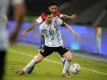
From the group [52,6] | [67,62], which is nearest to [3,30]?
[52,6]

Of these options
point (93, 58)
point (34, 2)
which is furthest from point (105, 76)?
point (34, 2)

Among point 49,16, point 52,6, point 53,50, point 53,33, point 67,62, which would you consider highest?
point 52,6

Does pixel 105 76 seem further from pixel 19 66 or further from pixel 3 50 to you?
pixel 3 50

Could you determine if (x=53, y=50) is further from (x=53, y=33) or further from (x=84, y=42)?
(x=84, y=42)

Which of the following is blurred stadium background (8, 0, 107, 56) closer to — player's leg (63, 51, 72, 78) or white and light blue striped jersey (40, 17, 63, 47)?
white and light blue striped jersey (40, 17, 63, 47)

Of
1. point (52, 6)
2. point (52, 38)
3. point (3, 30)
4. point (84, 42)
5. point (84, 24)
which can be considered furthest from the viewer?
point (84, 24)

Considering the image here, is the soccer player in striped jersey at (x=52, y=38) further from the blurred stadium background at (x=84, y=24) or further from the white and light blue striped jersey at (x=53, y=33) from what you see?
the blurred stadium background at (x=84, y=24)

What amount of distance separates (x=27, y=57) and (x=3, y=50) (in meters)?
13.3

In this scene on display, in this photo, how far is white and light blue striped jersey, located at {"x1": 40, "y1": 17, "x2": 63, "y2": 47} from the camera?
11.5 meters

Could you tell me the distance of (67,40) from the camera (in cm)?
2133

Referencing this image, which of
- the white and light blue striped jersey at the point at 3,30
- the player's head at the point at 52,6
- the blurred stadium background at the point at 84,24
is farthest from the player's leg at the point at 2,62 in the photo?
the player's head at the point at 52,6

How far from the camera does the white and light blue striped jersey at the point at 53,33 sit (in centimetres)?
1146

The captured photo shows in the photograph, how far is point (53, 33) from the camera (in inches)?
452

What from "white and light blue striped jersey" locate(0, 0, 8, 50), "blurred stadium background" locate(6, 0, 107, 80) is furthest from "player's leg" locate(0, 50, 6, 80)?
"blurred stadium background" locate(6, 0, 107, 80)
